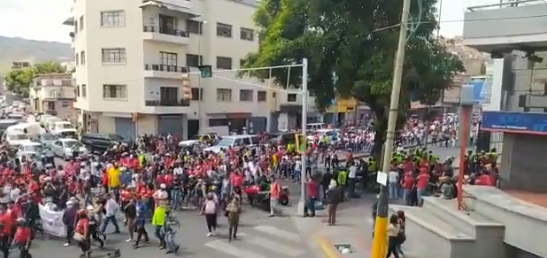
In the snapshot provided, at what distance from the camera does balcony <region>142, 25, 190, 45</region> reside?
38250mm

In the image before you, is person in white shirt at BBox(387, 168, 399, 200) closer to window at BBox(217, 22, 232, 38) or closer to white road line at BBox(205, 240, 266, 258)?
white road line at BBox(205, 240, 266, 258)

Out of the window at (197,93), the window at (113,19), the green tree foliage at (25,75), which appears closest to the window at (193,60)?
the window at (197,93)

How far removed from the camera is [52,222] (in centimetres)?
1505

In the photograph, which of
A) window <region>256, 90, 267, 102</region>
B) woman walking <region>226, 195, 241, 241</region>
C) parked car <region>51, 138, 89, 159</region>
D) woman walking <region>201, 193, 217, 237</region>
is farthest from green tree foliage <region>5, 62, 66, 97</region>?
woman walking <region>226, 195, 241, 241</region>

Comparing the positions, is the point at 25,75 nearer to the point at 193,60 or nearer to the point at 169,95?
the point at 193,60

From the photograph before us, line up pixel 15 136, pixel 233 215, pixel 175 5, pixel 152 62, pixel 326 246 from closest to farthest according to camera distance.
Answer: pixel 326 246 → pixel 233 215 → pixel 15 136 → pixel 152 62 → pixel 175 5

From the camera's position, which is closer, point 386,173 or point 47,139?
point 386,173

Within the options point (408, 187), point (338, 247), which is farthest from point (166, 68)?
point (338, 247)

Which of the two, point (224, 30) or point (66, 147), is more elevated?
point (224, 30)

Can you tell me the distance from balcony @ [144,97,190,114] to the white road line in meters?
23.8

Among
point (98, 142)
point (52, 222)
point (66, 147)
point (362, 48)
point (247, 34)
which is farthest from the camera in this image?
point (247, 34)

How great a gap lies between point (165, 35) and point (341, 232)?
27.5 metres

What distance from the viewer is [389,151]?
10.4 meters

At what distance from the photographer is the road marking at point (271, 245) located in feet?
46.2
